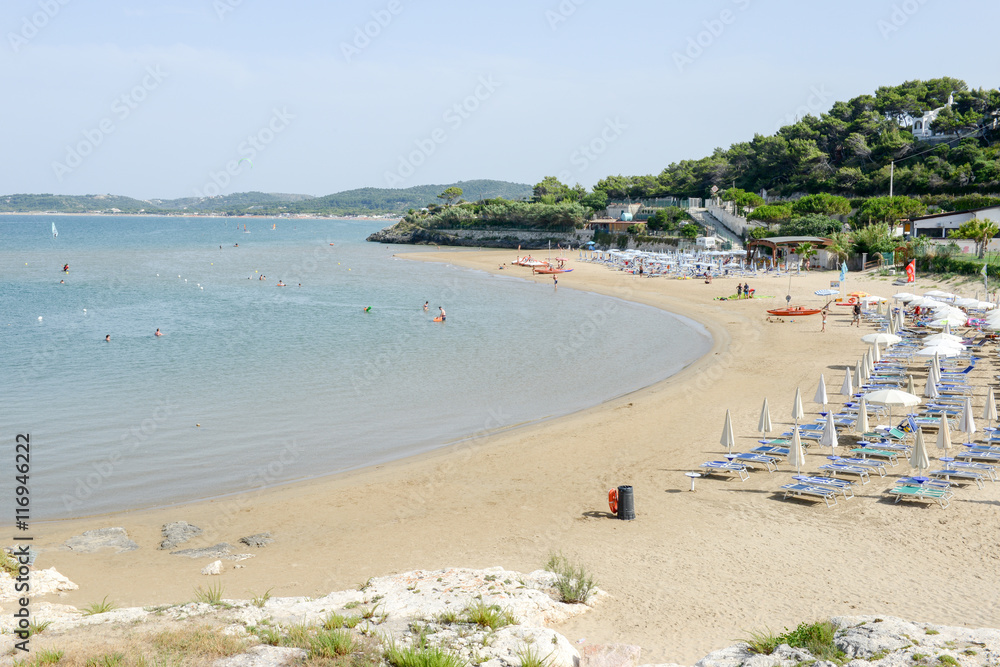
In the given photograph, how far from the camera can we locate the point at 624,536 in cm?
1162

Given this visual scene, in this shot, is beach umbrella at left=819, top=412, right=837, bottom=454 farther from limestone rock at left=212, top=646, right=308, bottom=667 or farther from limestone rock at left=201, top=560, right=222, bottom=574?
limestone rock at left=212, top=646, right=308, bottom=667

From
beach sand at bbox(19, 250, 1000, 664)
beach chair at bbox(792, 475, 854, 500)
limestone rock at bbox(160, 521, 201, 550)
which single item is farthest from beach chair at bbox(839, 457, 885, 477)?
limestone rock at bbox(160, 521, 201, 550)

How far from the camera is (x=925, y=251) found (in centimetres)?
4094

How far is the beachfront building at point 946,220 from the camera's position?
45969mm

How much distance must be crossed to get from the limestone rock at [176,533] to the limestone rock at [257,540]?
3.19ft

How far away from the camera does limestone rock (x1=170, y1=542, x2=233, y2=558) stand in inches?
461

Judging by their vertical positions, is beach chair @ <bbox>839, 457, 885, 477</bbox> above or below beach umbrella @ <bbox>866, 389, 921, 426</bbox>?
below

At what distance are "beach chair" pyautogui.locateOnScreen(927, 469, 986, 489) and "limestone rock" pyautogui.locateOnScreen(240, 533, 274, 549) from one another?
1165 centimetres

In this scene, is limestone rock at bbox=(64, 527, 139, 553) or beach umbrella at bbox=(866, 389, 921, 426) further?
beach umbrella at bbox=(866, 389, 921, 426)

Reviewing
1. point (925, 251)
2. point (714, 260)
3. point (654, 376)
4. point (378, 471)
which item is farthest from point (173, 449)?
point (714, 260)

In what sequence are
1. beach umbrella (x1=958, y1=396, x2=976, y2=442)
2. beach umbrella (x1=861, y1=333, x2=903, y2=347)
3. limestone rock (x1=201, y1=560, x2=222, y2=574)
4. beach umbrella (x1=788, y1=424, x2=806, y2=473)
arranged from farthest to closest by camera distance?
beach umbrella (x1=861, y1=333, x2=903, y2=347)
beach umbrella (x1=958, y1=396, x2=976, y2=442)
beach umbrella (x1=788, y1=424, x2=806, y2=473)
limestone rock (x1=201, y1=560, x2=222, y2=574)

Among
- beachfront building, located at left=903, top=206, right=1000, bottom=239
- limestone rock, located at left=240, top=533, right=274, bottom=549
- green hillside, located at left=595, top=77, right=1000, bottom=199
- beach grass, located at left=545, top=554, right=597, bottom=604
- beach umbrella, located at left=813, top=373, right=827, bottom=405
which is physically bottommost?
limestone rock, located at left=240, top=533, right=274, bottom=549

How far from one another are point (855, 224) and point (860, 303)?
30.3 metres

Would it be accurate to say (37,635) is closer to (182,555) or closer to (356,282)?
(182,555)
